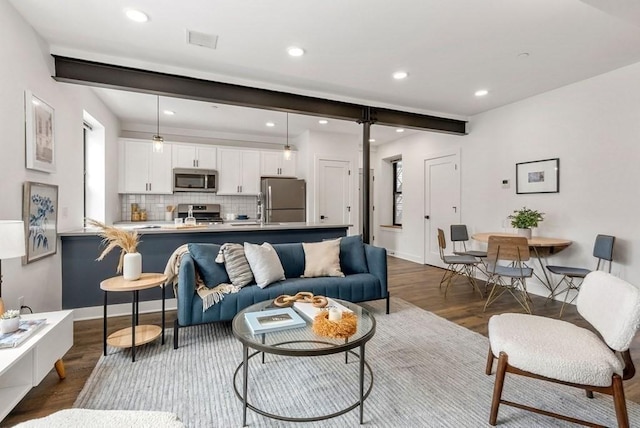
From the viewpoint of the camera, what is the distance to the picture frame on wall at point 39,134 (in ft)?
8.28

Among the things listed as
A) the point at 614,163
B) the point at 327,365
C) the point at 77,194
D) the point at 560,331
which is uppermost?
the point at 614,163

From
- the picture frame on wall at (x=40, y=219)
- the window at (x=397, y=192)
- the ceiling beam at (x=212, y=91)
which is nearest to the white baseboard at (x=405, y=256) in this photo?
the window at (x=397, y=192)

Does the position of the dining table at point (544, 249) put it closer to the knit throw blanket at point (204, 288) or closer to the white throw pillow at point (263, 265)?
the white throw pillow at point (263, 265)

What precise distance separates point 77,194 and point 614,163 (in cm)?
606

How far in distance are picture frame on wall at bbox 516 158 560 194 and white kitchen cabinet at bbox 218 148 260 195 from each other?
4441 millimetres

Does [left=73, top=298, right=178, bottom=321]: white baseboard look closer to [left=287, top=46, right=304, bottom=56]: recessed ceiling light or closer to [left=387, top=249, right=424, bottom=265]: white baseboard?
[left=287, top=46, right=304, bottom=56]: recessed ceiling light

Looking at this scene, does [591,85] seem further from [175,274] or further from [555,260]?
[175,274]

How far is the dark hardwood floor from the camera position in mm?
1926

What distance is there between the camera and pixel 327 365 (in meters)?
2.35

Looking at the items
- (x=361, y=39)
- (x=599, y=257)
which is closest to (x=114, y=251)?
(x=361, y=39)

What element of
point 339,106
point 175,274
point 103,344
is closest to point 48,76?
point 175,274

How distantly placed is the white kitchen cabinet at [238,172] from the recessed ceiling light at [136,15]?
351 centimetres

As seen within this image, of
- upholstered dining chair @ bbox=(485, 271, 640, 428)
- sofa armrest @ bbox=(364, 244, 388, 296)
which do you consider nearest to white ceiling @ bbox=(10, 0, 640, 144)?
upholstered dining chair @ bbox=(485, 271, 640, 428)

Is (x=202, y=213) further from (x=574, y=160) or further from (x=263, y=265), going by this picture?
(x=574, y=160)
